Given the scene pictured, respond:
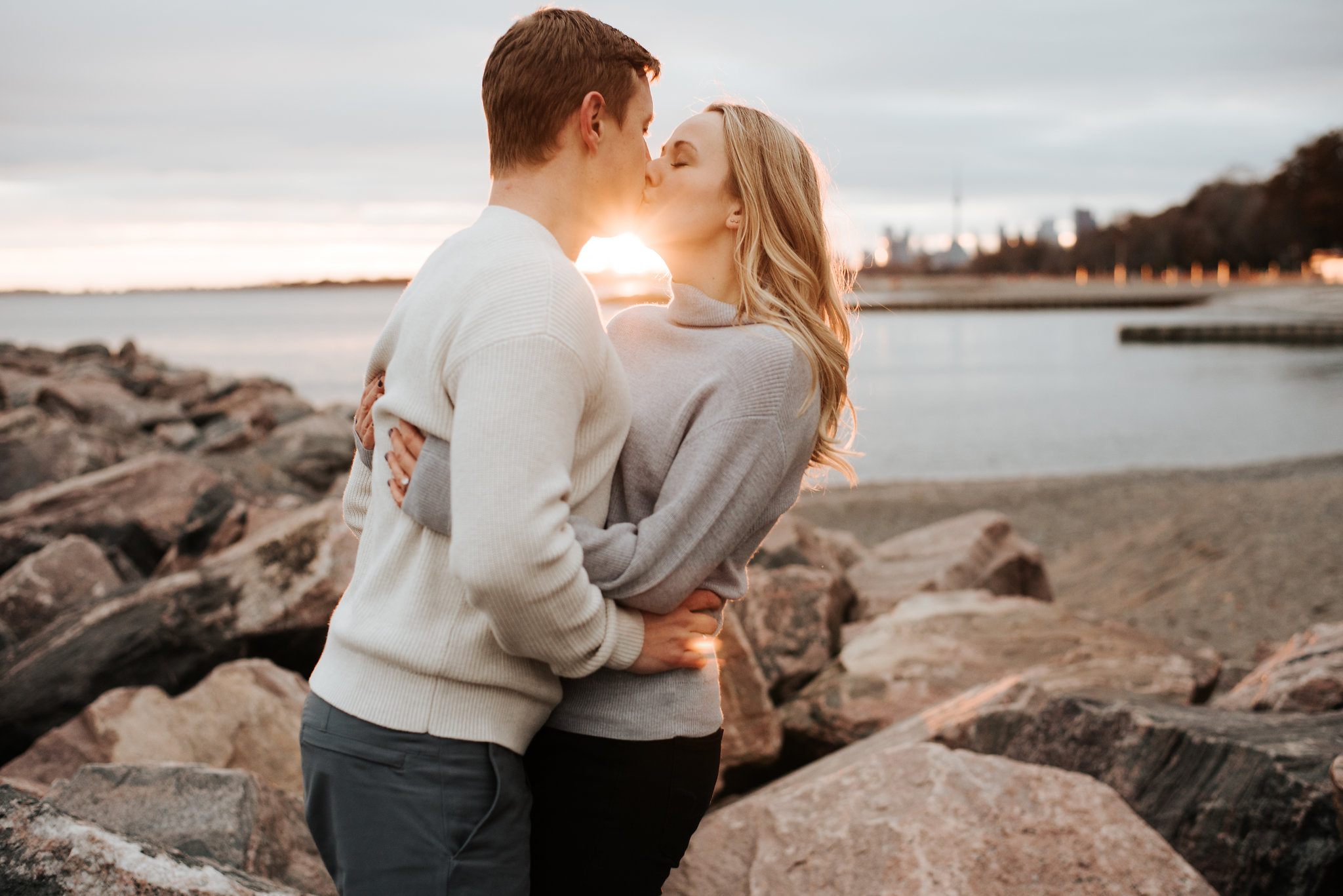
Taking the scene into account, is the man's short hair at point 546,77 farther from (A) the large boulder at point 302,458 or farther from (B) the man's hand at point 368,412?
(A) the large boulder at point 302,458

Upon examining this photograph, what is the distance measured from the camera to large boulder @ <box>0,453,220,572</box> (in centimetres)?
610

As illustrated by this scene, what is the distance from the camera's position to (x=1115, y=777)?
313 cm

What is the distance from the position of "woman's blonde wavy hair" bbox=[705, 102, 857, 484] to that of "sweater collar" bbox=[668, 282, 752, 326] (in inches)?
1.2

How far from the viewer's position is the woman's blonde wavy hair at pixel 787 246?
6.72 feet

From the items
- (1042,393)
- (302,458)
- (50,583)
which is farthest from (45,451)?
(1042,393)

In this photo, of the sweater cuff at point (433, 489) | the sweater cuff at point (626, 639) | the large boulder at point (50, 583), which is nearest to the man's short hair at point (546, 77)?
the sweater cuff at point (433, 489)

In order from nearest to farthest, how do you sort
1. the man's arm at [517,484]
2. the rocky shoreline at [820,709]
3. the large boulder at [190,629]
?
the man's arm at [517,484]
the rocky shoreline at [820,709]
the large boulder at [190,629]

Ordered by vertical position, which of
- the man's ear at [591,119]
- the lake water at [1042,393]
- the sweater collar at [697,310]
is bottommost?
the lake water at [1042,393]

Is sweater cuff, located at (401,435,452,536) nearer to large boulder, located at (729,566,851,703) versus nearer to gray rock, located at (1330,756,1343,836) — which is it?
gray rock, located at (1330,756,1343,836)

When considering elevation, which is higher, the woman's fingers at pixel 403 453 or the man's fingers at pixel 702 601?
the woman's fingers at pixel 403 453

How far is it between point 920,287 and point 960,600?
469 ft

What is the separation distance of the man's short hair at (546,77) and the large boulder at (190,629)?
2.93 meters

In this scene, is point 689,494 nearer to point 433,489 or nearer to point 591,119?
point 433,489

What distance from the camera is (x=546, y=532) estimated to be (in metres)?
1.46
